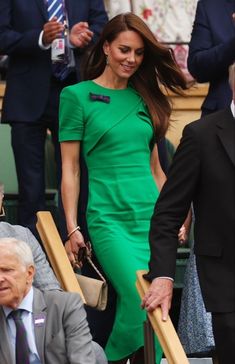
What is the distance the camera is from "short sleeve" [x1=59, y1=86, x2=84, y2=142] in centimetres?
752

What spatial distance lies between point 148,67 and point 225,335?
251cm

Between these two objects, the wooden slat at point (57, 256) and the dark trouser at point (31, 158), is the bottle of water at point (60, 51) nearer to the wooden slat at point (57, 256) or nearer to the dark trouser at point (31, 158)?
the dark trouser at point (31, 158)

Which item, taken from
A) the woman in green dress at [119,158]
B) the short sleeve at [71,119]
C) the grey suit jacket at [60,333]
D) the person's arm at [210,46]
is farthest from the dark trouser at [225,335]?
the person's arm at [210,46]

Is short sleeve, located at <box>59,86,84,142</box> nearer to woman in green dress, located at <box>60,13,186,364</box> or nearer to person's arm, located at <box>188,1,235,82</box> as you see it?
woman in green dress, located at <box>60,13,186,364</box>

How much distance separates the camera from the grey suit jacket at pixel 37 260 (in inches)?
273

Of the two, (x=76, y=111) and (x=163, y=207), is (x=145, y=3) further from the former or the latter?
(x=163, y=207)

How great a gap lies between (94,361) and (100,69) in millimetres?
1940

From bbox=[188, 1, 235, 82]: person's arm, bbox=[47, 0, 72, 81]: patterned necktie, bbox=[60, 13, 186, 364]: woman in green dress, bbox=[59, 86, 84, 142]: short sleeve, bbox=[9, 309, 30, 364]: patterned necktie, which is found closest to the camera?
bbox=[9, 309, 30, 364]: patterned necktie

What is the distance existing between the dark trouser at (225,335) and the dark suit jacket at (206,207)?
0.03m

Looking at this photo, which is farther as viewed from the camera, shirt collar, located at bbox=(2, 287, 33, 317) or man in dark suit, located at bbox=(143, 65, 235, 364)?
shirt collar, located at bbox=(2, 287, 33, 317)

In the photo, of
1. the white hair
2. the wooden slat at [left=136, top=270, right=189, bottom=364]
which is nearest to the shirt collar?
the white hair

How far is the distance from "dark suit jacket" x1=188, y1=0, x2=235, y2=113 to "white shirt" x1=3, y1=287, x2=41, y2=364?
2.22 meters

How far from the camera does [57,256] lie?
23.7 feet

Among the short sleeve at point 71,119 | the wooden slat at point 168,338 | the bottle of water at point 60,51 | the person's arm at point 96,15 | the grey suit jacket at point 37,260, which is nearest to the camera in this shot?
the wooden slat at point 168,338
